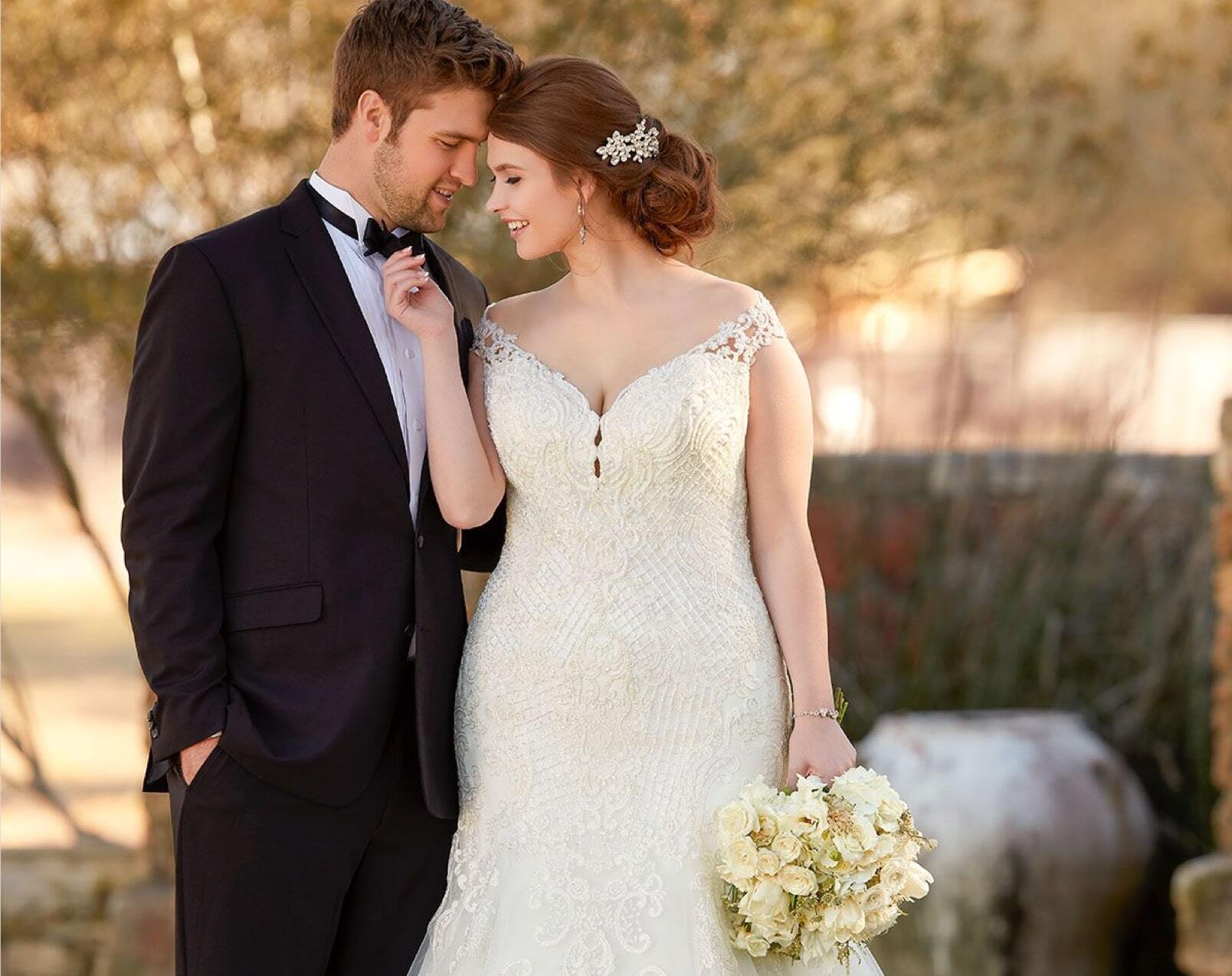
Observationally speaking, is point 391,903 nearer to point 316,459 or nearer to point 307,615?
point 307,615

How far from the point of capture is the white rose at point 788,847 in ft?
8.94

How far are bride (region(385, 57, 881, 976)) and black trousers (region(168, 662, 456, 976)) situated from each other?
0.35ft

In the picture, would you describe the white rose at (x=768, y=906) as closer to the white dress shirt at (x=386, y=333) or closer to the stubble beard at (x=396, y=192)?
the white dress shirt at (x=386, y=333)

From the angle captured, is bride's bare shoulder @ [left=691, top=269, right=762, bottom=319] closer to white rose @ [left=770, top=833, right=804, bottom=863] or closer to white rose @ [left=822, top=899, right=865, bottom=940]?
white rose @ [left=770, top=833, right=804, bottom=863]

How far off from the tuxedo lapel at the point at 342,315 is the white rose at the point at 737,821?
2.69 ft

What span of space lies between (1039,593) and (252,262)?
3.82 m

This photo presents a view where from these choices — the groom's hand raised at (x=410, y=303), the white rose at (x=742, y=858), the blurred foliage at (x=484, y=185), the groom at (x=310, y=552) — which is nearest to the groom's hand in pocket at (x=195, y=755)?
the groom at (x=310, y=552)

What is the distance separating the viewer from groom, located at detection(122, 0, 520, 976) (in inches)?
111

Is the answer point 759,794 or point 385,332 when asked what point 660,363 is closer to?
point 385,332

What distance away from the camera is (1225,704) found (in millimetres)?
5434

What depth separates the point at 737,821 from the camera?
2.78m

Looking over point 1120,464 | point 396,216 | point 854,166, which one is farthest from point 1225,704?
point 396,216

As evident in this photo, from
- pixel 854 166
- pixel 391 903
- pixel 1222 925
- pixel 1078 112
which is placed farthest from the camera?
pixel 1078 112

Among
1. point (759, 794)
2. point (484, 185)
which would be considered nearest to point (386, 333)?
point (759, 794)
